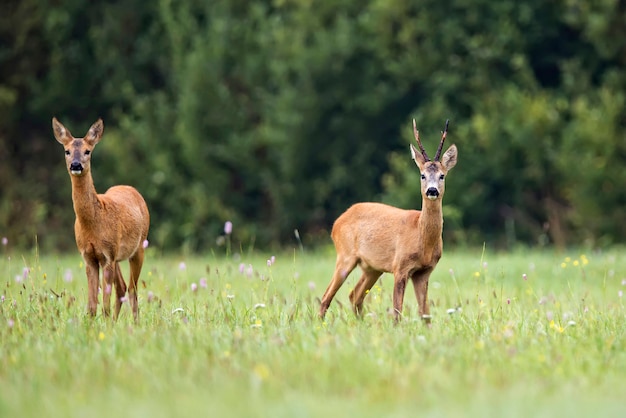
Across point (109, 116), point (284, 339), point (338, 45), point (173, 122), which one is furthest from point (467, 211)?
point (284, 339)

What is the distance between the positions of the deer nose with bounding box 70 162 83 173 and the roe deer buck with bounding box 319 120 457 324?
224cm

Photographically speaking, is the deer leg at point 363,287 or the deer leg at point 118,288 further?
the deer leg at point 363,287

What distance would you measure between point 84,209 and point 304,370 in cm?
352

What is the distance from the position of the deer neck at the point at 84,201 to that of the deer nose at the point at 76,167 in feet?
0.36

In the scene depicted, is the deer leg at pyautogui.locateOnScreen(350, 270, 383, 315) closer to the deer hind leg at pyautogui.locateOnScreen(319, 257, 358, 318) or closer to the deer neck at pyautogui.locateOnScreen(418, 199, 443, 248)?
the deer hind leg at pyautogui.locateOnScreen(319, 257, 358, 318)

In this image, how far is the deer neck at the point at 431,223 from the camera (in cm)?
910

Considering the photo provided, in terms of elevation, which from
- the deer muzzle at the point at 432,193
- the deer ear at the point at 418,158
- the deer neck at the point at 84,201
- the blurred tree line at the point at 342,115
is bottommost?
the deer muzzle at the point at 432,193

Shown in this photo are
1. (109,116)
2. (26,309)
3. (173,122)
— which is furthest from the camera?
(109,116)

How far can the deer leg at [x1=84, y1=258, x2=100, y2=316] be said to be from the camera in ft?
29.5

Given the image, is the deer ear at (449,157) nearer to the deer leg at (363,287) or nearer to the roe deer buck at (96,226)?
the deer leg at (363,287)

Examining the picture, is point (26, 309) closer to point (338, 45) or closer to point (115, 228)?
point (115, 228)

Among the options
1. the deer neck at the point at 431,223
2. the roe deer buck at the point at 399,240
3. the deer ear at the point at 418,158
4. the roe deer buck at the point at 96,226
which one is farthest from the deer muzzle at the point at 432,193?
the roe deer buck at the point at 96,226

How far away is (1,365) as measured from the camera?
6801 millimetres

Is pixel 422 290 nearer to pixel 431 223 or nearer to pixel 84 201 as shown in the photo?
pixel 431 223
